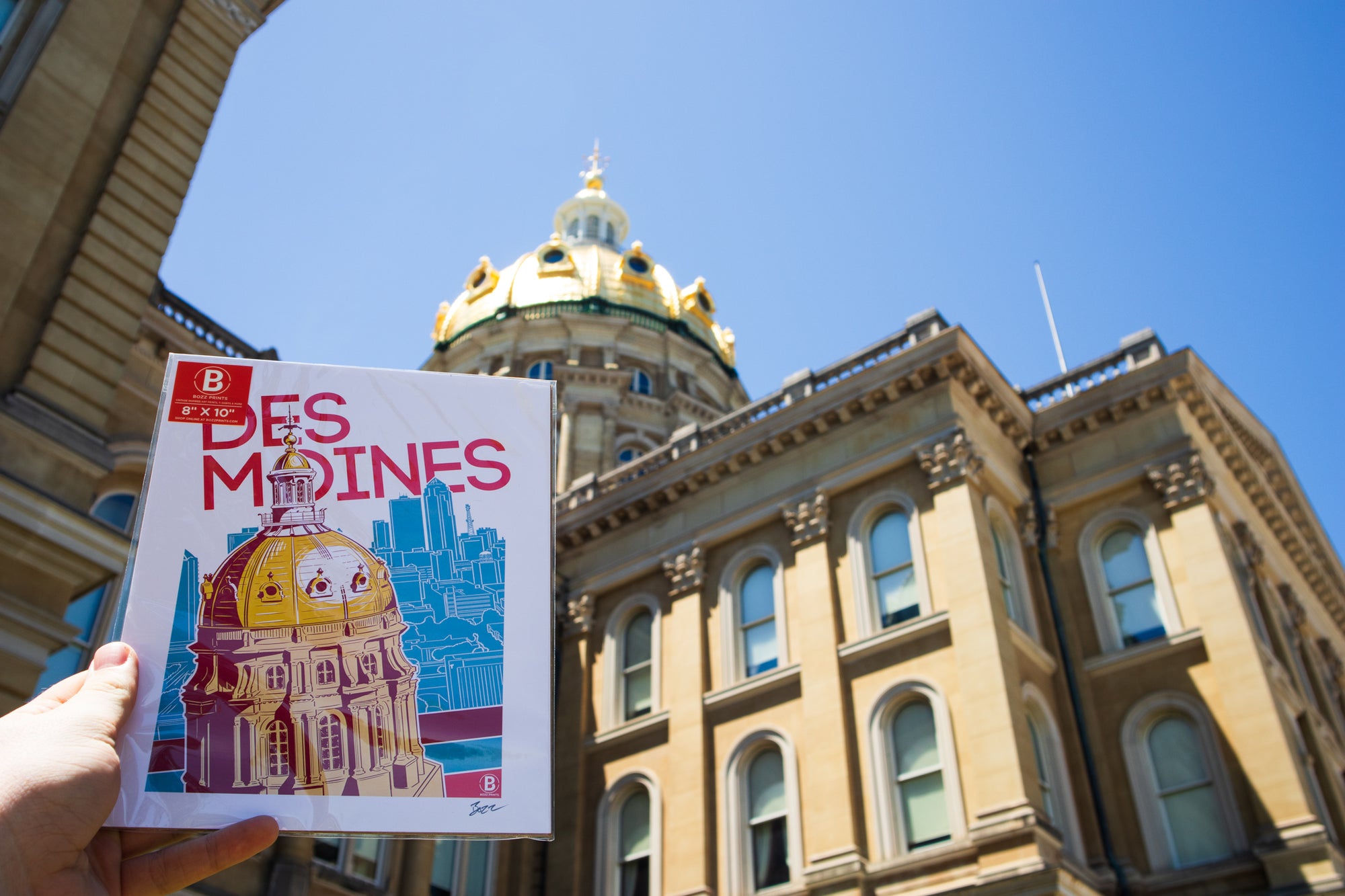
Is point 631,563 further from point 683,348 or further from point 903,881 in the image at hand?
point 683,348

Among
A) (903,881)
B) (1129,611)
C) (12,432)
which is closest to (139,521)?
(12,432)

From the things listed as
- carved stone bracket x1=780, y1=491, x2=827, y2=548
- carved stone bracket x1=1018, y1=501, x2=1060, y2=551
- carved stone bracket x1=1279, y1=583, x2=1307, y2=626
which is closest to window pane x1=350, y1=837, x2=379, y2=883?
carved stone bracket x1=780, y1=491, x2=827, y2=548

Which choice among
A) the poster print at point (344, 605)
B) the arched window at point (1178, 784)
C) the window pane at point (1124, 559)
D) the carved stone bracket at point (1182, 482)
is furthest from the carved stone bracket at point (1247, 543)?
the poster print at point (344, 605)

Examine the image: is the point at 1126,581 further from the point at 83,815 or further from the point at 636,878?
the point at 83,815

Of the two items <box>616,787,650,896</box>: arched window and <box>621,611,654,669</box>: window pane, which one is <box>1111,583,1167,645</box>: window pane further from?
<box>616,787,650,896</box>: arched window

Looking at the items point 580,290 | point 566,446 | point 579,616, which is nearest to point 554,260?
point 580,290

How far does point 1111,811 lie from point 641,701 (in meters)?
8.53

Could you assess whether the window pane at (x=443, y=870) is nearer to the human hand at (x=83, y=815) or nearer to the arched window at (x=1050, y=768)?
the arched window at (x=1050, y=768)

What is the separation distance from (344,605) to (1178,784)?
17.2 m

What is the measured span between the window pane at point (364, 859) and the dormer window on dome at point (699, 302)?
114ft

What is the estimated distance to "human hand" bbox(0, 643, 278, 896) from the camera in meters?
3.09

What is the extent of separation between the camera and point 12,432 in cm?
950

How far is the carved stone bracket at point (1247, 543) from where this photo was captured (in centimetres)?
2130
